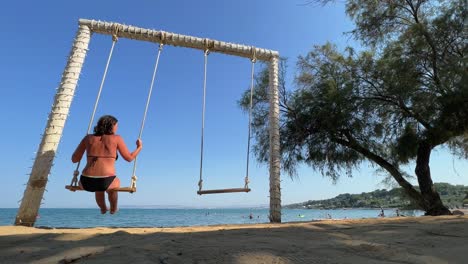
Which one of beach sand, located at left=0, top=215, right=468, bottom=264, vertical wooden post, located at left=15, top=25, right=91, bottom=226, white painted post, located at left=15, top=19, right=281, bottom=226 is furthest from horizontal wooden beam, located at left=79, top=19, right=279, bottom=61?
beach sand, located at left=0, top=215, right=468, bottom=264

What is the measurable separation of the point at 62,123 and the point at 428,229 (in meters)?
5.85

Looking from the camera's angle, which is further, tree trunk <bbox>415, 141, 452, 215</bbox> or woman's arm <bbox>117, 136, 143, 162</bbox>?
tree trunk <bbox>415, 141, 452, 215</bbox>

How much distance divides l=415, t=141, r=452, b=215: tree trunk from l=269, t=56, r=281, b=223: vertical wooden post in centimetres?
490

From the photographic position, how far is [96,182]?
4477mm

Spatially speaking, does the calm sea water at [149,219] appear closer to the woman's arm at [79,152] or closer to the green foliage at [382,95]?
the woman's arm at [79,152]

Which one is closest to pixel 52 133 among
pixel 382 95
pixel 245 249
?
pixel 245 249

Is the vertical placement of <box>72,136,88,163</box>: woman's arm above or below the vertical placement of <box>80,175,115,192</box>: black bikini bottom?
above

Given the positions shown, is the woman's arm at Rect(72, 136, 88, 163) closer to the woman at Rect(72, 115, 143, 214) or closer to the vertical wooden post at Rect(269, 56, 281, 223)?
the woman at Rect(72, 115, 143, 214)

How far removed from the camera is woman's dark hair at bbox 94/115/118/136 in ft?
15.2

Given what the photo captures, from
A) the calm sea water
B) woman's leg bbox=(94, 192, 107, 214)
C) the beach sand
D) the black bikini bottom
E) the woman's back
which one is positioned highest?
the calm sea water

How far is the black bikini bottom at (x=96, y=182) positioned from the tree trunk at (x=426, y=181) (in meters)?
8.71

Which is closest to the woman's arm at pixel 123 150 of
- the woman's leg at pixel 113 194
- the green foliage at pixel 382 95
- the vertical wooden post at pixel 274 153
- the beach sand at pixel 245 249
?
the woman's leg at pixel 113 194

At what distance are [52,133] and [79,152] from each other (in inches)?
64.1

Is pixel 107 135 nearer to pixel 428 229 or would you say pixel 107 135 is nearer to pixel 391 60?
pixel 428 229
